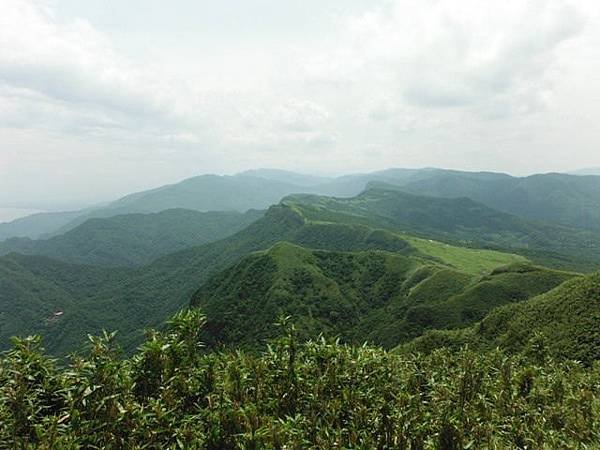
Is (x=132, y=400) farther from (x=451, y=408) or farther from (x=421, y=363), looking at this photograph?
(x=421, y=363)

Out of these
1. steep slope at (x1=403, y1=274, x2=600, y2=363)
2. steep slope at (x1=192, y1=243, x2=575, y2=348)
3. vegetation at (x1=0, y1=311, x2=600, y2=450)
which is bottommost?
steep slope at (x1=192, y1=243, x2=575, y2=348)

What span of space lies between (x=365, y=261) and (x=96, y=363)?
542 ft

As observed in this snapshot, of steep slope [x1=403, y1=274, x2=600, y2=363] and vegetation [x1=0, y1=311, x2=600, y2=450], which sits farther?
steep slope [x1=403, y1=274, x2=600, y2=363]

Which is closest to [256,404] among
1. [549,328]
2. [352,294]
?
[549,328]

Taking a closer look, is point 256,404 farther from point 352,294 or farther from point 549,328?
point 352,294

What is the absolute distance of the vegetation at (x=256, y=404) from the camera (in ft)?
42.2

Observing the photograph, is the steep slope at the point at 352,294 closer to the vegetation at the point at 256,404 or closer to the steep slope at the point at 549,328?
the steep slope at the point at 549,328

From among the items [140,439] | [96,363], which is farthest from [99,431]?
[96,363]

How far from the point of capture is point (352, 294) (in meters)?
157

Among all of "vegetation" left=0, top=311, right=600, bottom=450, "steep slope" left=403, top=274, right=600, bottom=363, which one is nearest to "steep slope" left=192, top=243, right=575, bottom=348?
"steep slope" left=403, top=274, right=600, bottom=363

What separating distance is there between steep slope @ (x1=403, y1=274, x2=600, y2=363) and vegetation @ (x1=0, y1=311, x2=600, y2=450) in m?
24.8

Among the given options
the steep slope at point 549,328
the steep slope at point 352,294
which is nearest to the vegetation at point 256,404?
the steep slope at point 549,328

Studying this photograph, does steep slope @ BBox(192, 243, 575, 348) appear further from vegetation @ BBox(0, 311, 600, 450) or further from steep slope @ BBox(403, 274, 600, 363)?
vegetation @ BBox(0, 311, 600, 450)

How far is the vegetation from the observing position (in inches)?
507
